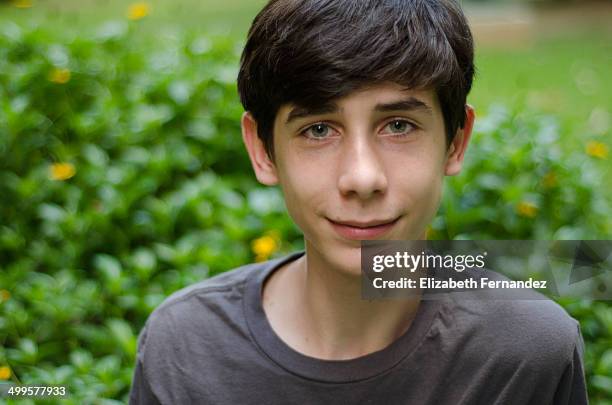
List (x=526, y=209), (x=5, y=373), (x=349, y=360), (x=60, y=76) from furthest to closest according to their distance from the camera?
1. (x=60, y=76)
2. (x=526, y=209)
3. (x=5, y=373)
4. (x=349, y=360)

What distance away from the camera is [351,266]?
182 centimetres

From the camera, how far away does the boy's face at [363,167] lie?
5.75ft

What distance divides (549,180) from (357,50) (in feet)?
5.51

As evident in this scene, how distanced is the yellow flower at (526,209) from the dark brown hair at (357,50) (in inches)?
47.7

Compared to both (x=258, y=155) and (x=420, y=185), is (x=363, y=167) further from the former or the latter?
(x=258, y=155)

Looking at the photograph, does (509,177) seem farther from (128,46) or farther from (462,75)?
(128,46)

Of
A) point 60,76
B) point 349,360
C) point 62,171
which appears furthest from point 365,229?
point 60,76

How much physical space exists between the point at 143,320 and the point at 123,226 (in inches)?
22.0

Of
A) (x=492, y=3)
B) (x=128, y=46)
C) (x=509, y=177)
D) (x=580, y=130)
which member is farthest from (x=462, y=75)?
(x=492, y=3)

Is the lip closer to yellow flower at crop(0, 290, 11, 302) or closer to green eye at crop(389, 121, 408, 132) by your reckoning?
green eye at crop(389, 121, 408, 132)

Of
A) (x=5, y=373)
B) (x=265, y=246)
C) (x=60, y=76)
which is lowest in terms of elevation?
(x=5, y=373)

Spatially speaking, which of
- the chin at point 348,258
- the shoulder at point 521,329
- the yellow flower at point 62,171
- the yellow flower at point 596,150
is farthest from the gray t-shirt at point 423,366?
the yellow flower at point 596,150

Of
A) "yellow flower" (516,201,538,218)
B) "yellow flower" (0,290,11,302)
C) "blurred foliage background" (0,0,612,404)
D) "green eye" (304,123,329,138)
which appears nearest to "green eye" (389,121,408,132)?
"green eye" (304,123,329,138)

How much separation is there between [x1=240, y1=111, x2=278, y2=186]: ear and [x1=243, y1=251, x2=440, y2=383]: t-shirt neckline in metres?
0.35
